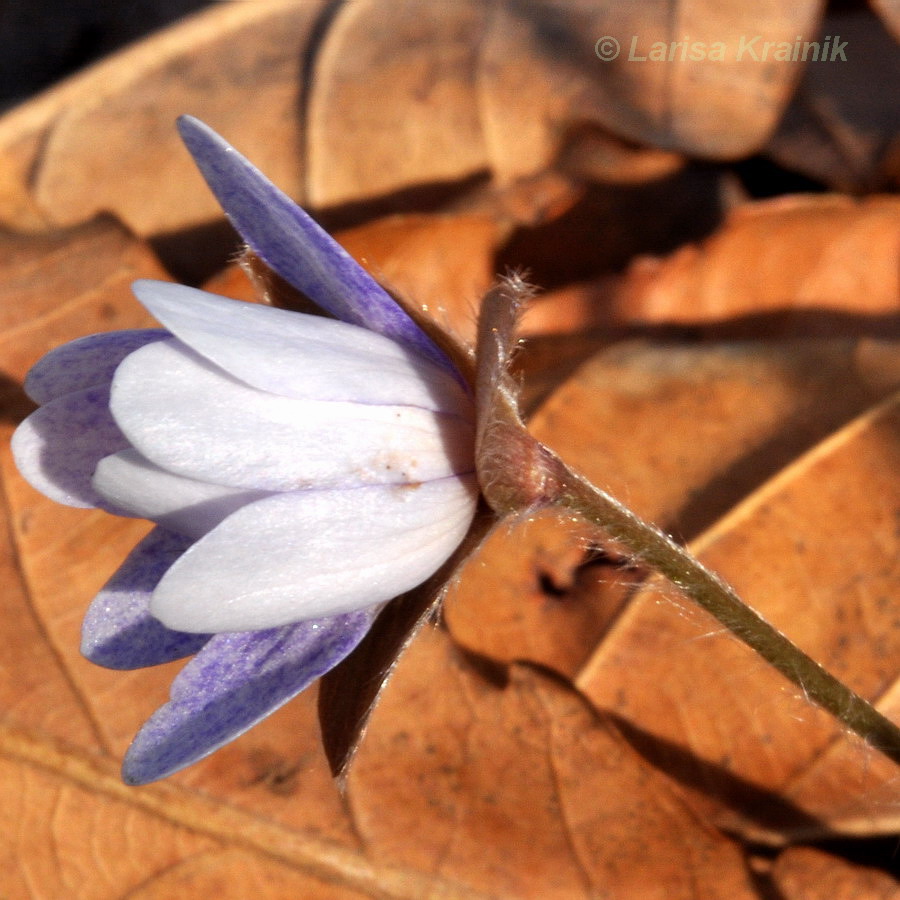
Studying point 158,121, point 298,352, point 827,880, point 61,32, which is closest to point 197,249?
point 158,121

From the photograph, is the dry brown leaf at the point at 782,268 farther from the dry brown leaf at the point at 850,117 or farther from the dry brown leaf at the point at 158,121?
the dry brown leaf at the point at 158,121

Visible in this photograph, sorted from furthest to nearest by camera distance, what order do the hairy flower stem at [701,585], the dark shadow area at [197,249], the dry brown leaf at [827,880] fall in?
1. the dark shadow area at [197,249]
2. the dry brown leaf at [827,880]
3. the hairy flower stem at [701,585]

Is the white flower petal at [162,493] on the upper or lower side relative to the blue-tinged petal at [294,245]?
lower

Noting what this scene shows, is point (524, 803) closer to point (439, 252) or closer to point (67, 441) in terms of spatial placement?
point (67, 441)

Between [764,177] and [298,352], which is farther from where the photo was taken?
[764,177]

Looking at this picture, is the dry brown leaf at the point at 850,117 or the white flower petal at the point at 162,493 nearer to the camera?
the white flower petal at the point at 162,493

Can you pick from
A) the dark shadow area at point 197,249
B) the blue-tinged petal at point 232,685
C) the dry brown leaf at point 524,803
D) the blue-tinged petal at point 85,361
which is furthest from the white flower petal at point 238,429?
the dark shadow area at point 197,249

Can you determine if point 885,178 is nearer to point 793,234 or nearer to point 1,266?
point 793,234

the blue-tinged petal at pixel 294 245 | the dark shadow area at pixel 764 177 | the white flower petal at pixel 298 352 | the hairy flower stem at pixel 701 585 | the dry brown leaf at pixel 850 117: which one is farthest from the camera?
the dark shadow area at pixel 764 177
